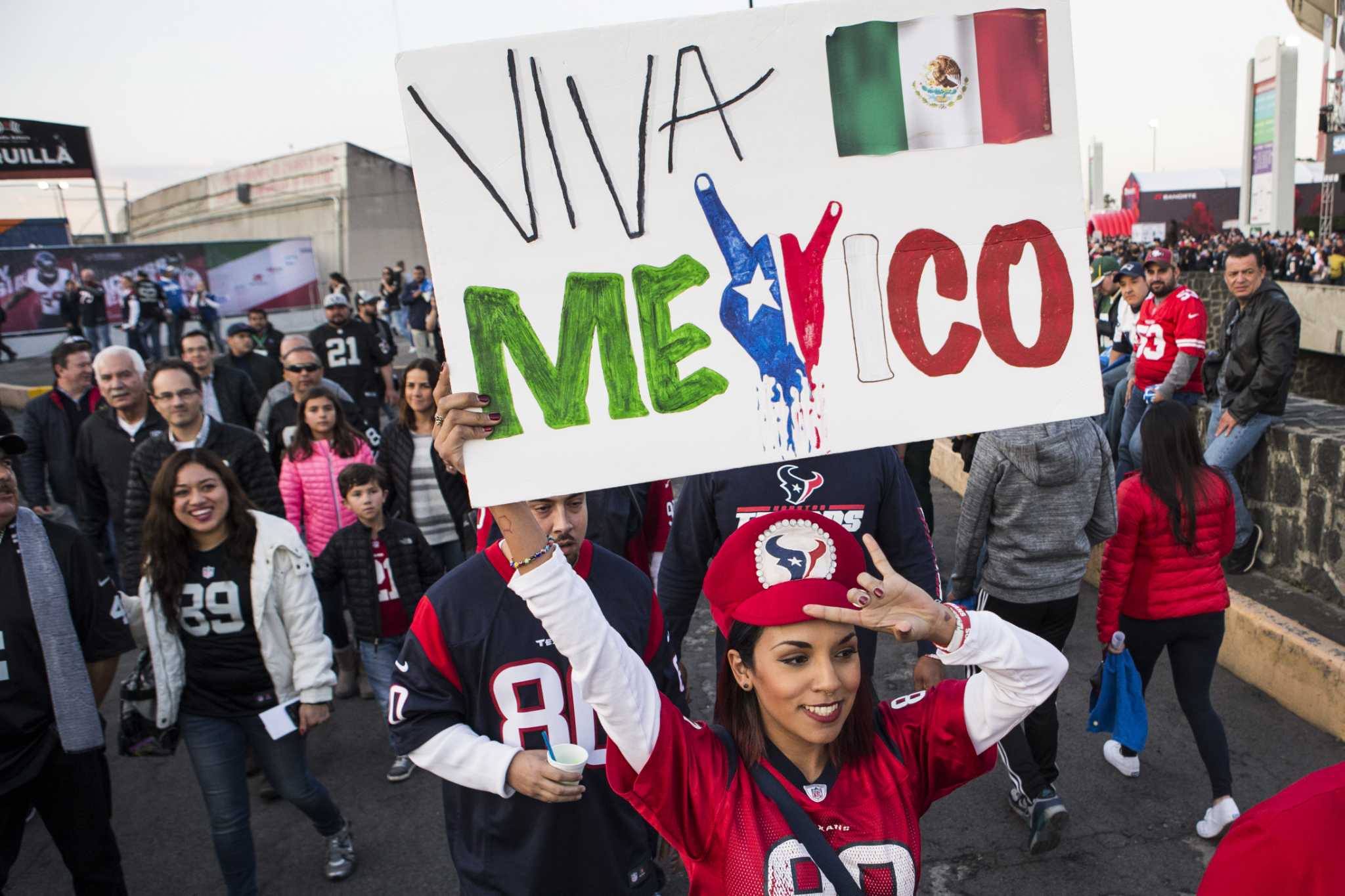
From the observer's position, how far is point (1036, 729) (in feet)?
12.6

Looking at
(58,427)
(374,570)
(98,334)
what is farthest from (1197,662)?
(98,334)

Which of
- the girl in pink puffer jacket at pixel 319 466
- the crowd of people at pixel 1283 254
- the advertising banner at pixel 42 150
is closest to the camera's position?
the girl in pink puffer jacket at pixel 319 466

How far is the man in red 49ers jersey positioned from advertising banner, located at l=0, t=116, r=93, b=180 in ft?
96.6

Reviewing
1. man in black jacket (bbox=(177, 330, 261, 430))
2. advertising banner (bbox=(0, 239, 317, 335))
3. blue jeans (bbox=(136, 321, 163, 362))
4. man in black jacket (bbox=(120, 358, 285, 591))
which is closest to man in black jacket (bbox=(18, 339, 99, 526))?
man in black jacket (bbox=(177, 330, 261, 430))

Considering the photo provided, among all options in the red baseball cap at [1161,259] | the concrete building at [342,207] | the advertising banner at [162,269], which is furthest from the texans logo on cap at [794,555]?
the concrete building at [342,207]

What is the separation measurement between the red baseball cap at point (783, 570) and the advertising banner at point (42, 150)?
3168 cm

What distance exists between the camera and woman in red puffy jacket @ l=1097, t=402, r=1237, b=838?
3721mm

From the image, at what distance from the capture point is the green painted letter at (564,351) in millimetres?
1778

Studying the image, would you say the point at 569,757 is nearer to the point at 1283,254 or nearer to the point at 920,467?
the point at 920,467

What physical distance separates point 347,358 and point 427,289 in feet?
40.5

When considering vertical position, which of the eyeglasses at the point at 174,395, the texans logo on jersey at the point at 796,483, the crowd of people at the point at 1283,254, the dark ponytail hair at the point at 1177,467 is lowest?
the crowd of people at the point at 1283,254

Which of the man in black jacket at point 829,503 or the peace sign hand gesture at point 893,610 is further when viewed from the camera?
the man in black jacket at point 829,503

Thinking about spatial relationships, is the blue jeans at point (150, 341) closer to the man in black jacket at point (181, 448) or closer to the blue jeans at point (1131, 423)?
the man in black jacket at point (181, 448)

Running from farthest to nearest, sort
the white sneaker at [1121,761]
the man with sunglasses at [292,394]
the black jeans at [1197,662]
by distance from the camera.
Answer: the man with sunglasses at [292,394], the white sneaker at [1121,761], the black jeans at [1197,662]
